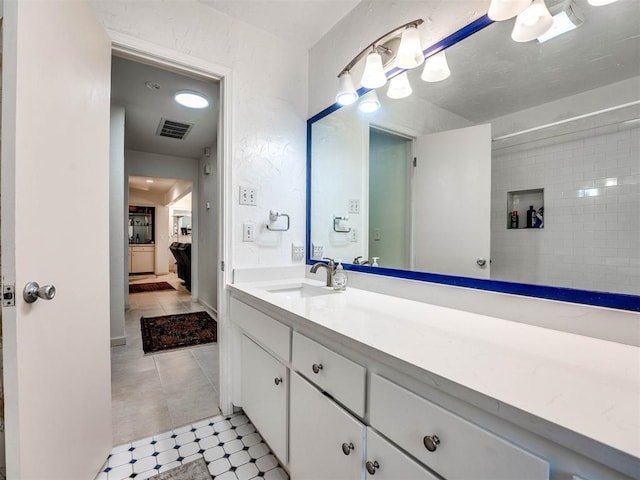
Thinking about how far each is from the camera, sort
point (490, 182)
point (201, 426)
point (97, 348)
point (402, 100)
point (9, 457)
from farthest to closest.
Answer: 1. point (201, 426)
2. point (402, 100)
3. point (97, 348)
4. point (490, 182)
5. point (9, 457)

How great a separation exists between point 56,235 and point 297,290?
45.3 inches

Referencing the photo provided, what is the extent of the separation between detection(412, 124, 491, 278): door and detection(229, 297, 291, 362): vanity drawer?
2.23ft

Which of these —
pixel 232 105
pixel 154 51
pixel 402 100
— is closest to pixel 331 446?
pixel 402 100

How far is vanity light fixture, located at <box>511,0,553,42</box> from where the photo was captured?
3.05ft

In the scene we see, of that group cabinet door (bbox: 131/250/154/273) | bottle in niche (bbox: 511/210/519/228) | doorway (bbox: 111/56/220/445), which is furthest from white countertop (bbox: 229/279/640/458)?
cabinet door (bbox: 131/250/154/273)

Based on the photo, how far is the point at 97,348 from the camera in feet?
4.28

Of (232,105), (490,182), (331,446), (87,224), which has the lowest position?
(331,446)

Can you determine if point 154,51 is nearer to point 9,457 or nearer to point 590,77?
point 9,457

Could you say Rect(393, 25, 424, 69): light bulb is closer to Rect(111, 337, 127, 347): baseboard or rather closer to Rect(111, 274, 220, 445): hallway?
Rect(111, 274, 220, 445): hallway

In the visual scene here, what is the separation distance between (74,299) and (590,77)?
6.26ft

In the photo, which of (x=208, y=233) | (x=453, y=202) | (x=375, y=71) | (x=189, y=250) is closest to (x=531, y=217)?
(x=453, y=202)

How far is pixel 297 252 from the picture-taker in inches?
78.2

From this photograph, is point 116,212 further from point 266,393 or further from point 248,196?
point 266,393

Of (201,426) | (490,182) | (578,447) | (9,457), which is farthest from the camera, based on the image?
(201,426)
